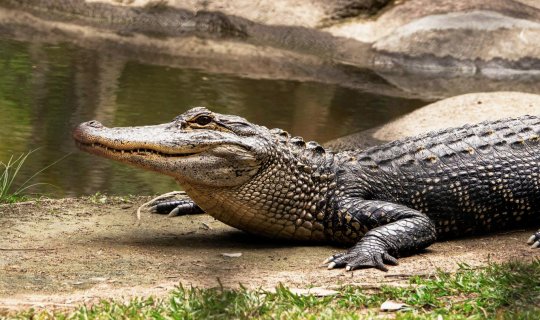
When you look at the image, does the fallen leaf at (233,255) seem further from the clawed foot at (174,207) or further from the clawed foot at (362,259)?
the clawed foot at (174,207)

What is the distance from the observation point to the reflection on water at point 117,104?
367 inches

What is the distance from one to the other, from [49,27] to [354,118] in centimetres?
716

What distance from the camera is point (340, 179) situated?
6316mm

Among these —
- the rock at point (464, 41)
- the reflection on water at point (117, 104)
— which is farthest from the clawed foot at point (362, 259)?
the rock at point (464, 41)

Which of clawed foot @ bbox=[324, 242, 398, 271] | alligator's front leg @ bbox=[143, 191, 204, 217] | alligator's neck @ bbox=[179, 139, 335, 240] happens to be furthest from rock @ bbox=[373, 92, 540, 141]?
clawed foot @ bbox=[324, 242, 398, 271]

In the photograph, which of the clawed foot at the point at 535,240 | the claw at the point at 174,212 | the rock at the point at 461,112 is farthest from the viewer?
the rock at the point at 461,112

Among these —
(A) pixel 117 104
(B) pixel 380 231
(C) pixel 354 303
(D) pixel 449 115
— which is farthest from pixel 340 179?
(A) pixel 117 104

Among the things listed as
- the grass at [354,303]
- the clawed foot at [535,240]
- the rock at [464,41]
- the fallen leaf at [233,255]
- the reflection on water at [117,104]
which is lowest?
the reflection on water at [117,104]

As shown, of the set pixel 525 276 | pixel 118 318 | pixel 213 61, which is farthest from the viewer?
pixel 213 61

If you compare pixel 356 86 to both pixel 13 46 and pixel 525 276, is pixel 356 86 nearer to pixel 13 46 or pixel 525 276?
pixel 13 46

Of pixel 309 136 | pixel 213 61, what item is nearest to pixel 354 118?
pixel 309 136

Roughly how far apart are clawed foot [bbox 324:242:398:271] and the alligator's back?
0.71 meters

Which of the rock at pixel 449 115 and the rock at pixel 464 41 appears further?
the rock at pixel 464 41

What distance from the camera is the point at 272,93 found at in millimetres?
13281
